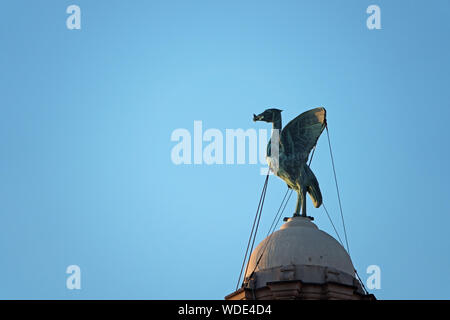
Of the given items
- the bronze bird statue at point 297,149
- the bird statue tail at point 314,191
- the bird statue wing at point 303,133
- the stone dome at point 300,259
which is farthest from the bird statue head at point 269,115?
the stone dome at point 300,259

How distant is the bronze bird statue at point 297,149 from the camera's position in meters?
66.3

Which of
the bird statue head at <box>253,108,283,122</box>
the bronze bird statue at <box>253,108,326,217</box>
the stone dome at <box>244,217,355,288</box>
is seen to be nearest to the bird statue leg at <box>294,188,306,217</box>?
the bronze bird statue at <box>253,108,326,217</box>

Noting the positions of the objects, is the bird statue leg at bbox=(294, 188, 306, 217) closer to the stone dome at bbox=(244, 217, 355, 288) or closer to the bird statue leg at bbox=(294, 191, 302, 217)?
the bird statue leg at bbox=(294, 191, 302, 217)

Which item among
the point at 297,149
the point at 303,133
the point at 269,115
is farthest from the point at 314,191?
the point at 269,115

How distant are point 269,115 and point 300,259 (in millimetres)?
11534

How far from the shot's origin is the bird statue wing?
67.7m

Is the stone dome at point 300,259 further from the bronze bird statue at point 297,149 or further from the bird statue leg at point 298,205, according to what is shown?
the bronze bird statue at point 297,149

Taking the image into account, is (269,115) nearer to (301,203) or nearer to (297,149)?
(297,149)

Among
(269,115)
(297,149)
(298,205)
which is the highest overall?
(269,115)

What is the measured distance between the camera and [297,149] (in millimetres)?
67812

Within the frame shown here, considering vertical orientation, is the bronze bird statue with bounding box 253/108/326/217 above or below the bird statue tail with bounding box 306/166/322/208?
above

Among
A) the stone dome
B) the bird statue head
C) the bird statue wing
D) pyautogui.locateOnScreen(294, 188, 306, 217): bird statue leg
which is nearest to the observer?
the stone dome
